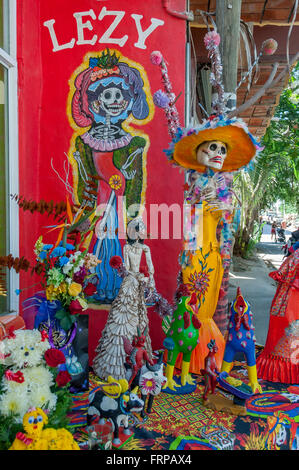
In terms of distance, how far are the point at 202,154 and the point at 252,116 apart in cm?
551

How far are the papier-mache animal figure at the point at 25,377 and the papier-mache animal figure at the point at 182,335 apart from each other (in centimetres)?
98

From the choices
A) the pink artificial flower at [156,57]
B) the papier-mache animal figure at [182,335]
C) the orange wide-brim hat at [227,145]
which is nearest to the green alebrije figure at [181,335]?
the papier-mache animal figure at [182,335]

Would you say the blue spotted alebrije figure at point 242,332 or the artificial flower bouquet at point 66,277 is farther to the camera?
the blue spotted alebrije figure at point 242,332

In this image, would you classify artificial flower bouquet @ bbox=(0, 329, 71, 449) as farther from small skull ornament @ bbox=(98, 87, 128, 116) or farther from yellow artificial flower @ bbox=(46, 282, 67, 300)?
small skull ornament @ bbox=(98, 87, 128, 116)

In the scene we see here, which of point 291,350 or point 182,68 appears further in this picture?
point 182,68

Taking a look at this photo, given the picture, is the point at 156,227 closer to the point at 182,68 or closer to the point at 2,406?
the point at 182,68

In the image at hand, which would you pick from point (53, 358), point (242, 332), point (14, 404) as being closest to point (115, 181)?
point (242, 332)

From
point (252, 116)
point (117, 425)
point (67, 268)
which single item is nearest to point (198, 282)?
point (67, 268)

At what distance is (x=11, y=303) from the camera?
11.2ft

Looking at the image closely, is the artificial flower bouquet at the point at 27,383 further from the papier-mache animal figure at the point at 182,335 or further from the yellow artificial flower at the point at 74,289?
the papier-mache animal figure at the point at 182,335

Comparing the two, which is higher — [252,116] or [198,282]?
[252,116]

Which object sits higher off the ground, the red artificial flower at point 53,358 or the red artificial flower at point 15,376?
the red artificial flower at point 53,358

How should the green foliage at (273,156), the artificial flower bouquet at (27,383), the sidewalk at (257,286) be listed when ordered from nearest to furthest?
1. the artificial flower bouquet at (27,383)
2. the sidewalk at (257,286)
3. the green foliage at (273,156)

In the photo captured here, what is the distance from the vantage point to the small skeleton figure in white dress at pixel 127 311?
296cm
